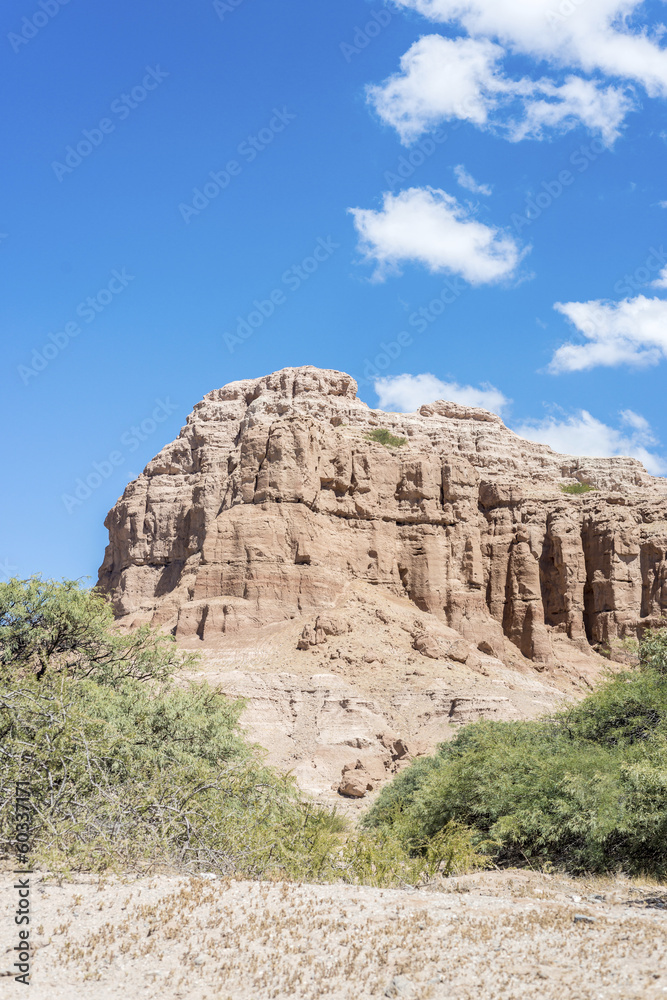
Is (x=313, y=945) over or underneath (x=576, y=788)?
underneath

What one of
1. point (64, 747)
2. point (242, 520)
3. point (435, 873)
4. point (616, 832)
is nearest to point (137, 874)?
point (64, 747)

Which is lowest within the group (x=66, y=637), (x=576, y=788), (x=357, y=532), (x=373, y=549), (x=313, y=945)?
(x=313, y=945)

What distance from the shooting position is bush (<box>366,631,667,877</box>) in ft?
55.6

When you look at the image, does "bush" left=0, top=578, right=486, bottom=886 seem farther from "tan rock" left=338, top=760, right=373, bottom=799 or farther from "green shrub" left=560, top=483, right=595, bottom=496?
"green shrub" left=560, top=483, right=595, bottom=496

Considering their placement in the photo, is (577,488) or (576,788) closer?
(576,788)

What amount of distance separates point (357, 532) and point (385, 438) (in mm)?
15969

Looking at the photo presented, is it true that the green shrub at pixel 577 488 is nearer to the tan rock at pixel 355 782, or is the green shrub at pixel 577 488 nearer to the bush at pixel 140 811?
the tan rock at pixel 355 782

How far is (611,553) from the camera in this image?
82250 mm

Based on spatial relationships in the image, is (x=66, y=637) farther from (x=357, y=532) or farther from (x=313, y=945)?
(x=357, y=532)

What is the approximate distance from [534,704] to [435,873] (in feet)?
149

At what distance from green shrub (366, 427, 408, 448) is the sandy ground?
77.4 m

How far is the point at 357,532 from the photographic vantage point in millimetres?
77188

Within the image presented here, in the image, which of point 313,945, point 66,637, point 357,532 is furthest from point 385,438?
point 313,945

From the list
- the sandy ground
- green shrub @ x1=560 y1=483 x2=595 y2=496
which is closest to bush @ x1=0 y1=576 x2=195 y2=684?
the sandy ground
